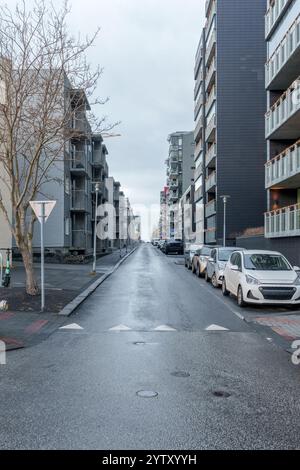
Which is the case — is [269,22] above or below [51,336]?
above

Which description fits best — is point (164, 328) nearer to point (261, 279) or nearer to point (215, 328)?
point (215, 328)

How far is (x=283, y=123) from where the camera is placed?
2228cm

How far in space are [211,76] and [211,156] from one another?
7308 millimetres

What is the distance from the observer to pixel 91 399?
567cm

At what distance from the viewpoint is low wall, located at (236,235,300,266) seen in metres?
20.7

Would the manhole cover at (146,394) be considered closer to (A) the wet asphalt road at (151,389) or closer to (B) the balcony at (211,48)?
(A) the wet asphalt road at (151,389)

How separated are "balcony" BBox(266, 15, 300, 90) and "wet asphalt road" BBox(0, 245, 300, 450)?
47.1 ft

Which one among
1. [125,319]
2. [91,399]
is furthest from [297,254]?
[91,399]

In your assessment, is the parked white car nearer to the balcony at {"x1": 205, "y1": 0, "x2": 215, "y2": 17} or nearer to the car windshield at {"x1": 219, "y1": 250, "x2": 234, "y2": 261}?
the car windshield at {"x1": 219, "y1": 250, "x2": 234, "y2": 261}

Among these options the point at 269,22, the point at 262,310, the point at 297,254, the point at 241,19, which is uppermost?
the point at 241,19

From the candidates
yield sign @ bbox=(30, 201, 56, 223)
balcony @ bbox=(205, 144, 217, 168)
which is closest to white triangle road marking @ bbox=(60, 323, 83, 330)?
yield sign @ bbox=(30, 201, 56, 223)

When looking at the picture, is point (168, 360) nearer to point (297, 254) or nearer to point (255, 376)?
point (255, 376)

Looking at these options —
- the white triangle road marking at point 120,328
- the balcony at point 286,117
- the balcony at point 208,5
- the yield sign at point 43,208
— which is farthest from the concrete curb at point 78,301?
the balcony at point 208,5

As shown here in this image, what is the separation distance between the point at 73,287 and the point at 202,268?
320 inches
